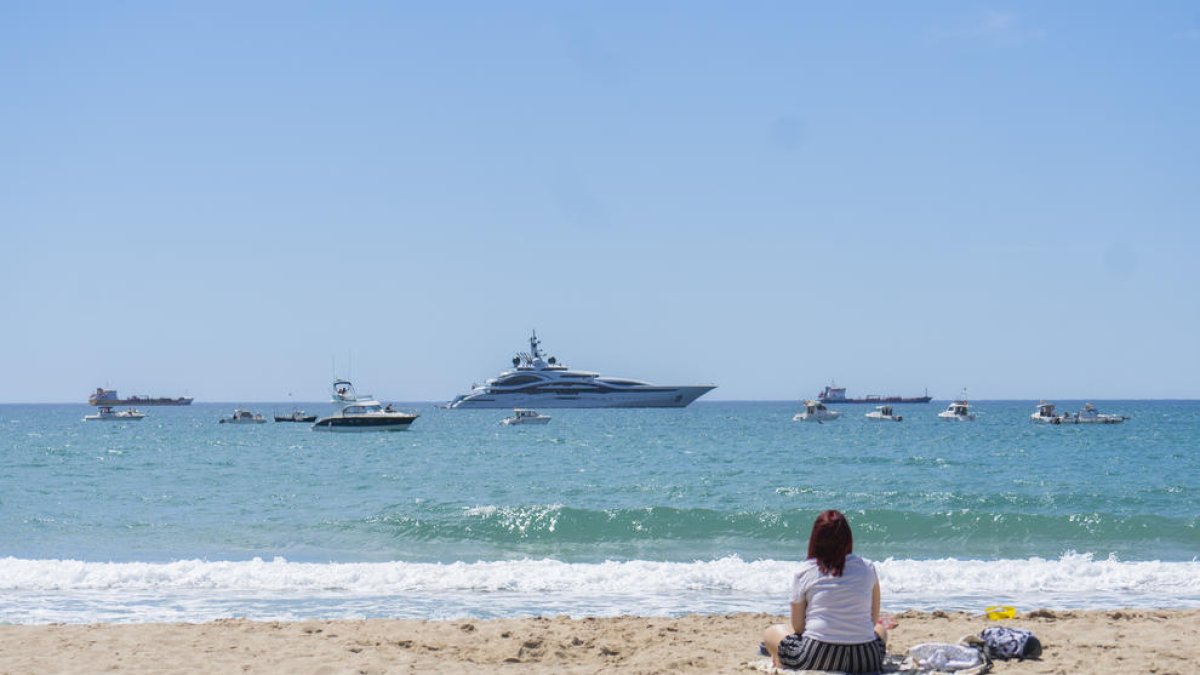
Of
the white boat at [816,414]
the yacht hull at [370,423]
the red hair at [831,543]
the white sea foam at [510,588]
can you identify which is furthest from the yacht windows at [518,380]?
the red hair at [831,543]

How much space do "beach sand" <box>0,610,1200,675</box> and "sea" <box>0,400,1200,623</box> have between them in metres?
1.25

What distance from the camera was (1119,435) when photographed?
5434 centimetres

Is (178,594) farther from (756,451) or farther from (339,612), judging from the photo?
(756,451)

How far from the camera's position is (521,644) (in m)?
8.27

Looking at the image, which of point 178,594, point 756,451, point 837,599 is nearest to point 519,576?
point 178,594

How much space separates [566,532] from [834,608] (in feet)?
39.3

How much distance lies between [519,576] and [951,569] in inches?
204

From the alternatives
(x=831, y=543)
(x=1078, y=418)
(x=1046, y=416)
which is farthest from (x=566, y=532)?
(x=1046, y=416)

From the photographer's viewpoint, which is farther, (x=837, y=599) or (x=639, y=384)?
(x=639, y=384)

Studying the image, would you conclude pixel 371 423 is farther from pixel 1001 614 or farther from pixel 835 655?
pixel 835 655

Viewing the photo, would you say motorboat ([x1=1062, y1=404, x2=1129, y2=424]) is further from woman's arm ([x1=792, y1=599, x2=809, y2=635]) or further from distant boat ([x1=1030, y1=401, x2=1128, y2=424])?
woman's arm ([x1=792, y1=599, x2=809, y2=635])

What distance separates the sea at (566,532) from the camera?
11234mm

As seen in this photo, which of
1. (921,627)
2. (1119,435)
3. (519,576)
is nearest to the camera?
(921,627)

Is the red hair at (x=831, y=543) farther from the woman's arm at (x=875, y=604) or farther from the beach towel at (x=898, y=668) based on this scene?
the beach towel at (x=898, y=668)
